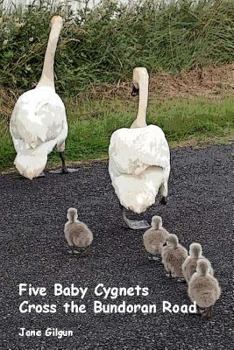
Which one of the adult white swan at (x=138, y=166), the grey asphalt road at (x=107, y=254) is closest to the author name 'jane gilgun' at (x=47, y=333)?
the grey asphalt road at (x=107, y=254)

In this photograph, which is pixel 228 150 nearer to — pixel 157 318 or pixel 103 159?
pixel 103 159

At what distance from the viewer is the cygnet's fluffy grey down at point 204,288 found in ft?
17.6

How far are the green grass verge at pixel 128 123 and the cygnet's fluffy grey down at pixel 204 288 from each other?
430cm

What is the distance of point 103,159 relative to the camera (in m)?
9.60

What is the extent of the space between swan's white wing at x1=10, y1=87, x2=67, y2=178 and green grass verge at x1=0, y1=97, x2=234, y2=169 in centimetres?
100

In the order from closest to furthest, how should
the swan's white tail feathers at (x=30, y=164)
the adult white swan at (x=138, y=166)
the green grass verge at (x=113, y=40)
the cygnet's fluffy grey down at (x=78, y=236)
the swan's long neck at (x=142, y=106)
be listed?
the cygnet's fluffy grey down at (x=78, y=236) → the adult white swan at (x=138, y=166) → the swan's long neck at (x=142, y=106) → the swan's white tail feathers at (x=30, y=164) → the green grass verge at (x=113, y=40)

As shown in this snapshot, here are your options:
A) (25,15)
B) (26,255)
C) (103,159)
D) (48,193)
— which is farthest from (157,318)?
(25,15)

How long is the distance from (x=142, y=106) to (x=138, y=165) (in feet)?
3.29

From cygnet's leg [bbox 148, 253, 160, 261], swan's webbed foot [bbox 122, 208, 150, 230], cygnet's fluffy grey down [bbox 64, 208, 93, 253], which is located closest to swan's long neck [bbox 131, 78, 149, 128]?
swan's webbed foot [bbox 122, 208, 150, 230]

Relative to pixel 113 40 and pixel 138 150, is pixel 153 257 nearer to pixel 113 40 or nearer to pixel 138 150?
pixel 138 150

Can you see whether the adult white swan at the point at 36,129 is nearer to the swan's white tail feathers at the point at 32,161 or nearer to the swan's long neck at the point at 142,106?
the swan's white tail feathers at the point at 32,161

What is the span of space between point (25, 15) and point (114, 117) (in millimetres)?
2116

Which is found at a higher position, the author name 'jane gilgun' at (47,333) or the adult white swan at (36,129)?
the adult white swan at (36,129)

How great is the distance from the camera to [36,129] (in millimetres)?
8242
